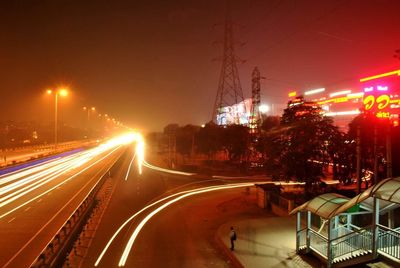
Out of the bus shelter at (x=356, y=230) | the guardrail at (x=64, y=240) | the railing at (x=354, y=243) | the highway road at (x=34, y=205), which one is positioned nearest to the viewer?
the bus shelter at (x=356, y=230)

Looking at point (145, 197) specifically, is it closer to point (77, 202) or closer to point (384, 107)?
point (77, 202)

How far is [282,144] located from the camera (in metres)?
27.3

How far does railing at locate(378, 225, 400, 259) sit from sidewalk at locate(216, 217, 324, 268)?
10.1 ft

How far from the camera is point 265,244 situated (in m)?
18.3

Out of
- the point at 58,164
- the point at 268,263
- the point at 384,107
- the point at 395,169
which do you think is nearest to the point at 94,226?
the point at 268,263

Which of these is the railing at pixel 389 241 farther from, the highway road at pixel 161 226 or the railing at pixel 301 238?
the highway road at pixel 161 226

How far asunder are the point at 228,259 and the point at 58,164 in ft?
141

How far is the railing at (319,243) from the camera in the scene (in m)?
15.1

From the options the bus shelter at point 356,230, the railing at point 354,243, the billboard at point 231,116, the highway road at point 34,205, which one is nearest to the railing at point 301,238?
the bus shelter at point 356,230

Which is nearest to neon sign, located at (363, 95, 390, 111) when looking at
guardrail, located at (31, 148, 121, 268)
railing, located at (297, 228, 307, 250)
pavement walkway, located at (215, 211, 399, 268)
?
pavement walkway, located at (215, 211, 399, 268)

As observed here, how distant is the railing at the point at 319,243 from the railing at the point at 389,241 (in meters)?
2.33

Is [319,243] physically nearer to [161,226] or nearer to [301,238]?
[301,238]

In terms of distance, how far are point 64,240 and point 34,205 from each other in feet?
34.2

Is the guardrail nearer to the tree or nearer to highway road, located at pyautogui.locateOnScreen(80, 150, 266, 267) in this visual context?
highway road, located at pyautogui.locateOnScreen(80, 150, 266, 267)
